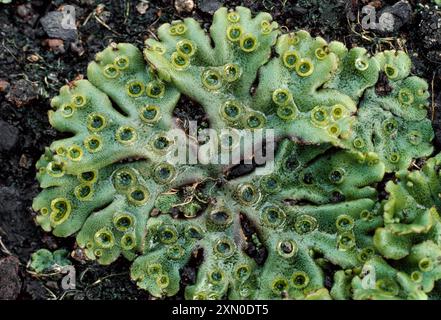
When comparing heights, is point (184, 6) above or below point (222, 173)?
above

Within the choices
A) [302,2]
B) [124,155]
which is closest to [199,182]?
[124,155]

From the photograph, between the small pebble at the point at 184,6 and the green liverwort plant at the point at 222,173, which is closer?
the green liverwort plant at the point at 222,173

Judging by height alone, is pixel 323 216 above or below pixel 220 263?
above

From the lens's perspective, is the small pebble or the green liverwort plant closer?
the green liverwort plant

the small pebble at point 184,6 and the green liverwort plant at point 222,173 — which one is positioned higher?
the small pebble at point 184,6

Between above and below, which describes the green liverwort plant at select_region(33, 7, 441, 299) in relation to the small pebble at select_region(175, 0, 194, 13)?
below

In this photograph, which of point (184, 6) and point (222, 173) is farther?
point (184, 6)

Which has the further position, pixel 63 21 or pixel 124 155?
pixel 63 21
